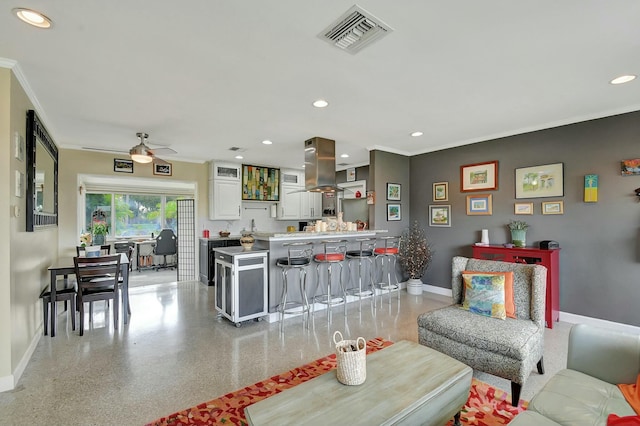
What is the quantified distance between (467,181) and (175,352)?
190 inches

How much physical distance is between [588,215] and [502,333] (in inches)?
105

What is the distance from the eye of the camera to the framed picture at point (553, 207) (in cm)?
399

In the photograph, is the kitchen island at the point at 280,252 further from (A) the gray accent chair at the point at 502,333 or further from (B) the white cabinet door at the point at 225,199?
(B) the white cabinet door at the point at 225,199

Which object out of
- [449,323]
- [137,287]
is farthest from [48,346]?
[449,323]

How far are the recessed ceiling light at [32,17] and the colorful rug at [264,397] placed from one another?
2700 millimetres

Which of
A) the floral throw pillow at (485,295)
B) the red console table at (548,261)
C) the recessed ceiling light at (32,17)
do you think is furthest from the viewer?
the red console table at (548,261)

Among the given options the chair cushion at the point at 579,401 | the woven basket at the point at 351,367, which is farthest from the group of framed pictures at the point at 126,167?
the chair cushion at the point at 579,401

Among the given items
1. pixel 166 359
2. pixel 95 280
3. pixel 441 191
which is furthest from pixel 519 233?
pixel 95 280

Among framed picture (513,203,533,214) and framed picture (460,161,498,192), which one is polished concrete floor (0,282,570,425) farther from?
framed picture (460,161,498,192)

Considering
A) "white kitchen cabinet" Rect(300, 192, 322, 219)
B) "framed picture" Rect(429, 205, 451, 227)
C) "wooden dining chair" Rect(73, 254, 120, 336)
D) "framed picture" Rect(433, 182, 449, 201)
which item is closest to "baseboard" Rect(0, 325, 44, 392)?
"wooden dining chair" Rect(73, 254, 120, 336)

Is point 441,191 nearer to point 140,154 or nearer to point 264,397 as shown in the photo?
point 264,397

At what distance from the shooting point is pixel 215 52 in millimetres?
2279

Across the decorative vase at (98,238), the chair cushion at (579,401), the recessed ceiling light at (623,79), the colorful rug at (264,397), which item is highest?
the recessed ceiling light at (623,79)

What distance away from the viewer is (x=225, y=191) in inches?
257
